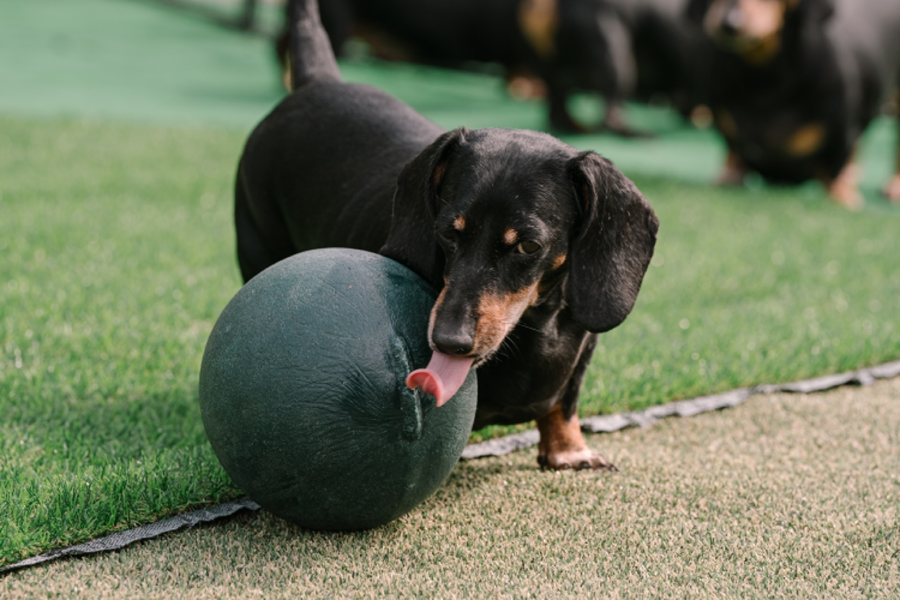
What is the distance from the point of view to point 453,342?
2.33m

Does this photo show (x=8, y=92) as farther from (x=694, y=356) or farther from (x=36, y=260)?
(x=694, y=356)

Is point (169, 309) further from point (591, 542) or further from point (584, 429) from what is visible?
point (591, 542)

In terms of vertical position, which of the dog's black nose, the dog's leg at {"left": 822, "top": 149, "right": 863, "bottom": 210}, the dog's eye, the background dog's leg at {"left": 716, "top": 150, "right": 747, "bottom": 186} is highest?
the dog's eye

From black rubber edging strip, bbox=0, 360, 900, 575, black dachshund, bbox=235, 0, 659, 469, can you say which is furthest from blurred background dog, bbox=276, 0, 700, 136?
black dachshund, bbox=235, 0, 659, 469

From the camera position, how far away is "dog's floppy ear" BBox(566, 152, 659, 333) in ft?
8.74

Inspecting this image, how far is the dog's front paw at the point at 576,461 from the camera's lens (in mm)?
3160

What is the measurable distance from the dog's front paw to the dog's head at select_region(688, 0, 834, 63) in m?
5.25

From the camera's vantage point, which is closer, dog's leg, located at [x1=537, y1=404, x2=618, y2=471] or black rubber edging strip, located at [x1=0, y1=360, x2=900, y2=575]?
black rubber edging strip, located at [x1=0, y1=360, x2=900, y2=575]

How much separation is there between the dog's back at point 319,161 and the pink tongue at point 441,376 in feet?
2.41

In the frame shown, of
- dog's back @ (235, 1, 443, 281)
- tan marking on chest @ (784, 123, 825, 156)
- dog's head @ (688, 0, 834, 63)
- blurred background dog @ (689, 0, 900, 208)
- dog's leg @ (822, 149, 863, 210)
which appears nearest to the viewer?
dog's back @ (235, 1, 443, 281)

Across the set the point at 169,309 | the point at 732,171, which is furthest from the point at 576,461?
the point at 732,171

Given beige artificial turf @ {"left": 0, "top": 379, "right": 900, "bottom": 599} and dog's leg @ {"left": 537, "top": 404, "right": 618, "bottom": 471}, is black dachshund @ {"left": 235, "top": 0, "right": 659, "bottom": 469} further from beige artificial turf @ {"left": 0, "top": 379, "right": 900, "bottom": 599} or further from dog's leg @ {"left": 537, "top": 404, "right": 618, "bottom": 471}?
beige artificial turf @ {"left": 0, "top": 379, "right": 900, "bottom": 599}

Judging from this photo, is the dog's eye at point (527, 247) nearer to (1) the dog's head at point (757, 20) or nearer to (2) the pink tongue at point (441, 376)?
(2) the pink tongue at point (441, 376)

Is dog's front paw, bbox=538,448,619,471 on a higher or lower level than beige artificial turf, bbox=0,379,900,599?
lower
